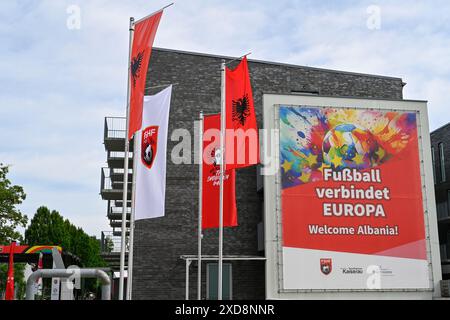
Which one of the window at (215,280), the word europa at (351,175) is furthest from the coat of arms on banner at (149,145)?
the window at (215,280)

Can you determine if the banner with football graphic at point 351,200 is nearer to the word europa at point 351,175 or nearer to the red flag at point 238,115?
the word europa at point 351,175

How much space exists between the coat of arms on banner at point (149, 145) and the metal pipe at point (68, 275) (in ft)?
33.7

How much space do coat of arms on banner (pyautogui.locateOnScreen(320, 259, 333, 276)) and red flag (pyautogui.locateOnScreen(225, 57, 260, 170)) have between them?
8712 millimetres

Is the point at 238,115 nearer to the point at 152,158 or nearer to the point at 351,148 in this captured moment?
the point at 152,158

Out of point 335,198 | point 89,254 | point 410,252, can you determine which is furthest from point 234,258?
point 89,254

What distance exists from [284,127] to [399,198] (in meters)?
6.19

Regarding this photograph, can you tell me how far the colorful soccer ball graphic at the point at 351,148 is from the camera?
85.9 ft

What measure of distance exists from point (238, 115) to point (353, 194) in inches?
418

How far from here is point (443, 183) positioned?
107 ft

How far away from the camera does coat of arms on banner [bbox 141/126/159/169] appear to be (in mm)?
13586

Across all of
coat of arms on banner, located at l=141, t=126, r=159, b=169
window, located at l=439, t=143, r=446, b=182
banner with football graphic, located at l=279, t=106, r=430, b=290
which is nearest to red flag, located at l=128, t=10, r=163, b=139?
coat of arms on banner, located at l=141, t=126, r=159, b=169

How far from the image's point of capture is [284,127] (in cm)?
2623

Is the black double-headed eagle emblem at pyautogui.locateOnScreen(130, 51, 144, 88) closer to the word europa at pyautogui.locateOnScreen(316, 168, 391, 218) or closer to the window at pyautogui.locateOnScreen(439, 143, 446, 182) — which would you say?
the word europa at pyautogui.locateOnScreen(316, 168, 391, 218)
